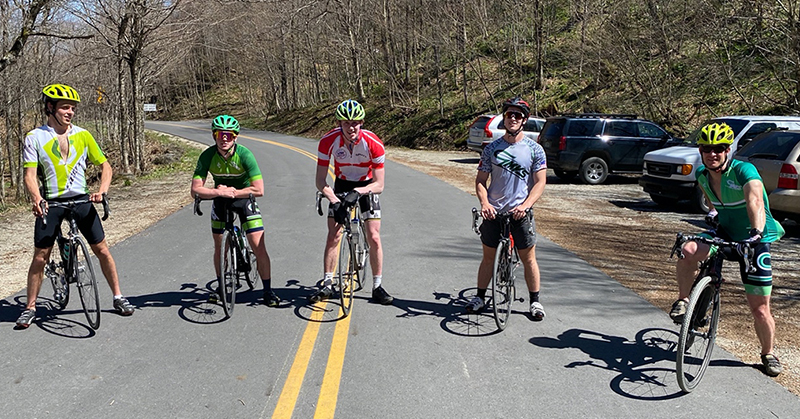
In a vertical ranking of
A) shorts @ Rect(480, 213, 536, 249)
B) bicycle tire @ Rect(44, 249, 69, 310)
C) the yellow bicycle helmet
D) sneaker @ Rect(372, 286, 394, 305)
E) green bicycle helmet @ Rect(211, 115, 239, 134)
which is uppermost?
the yellow bicycle helmet

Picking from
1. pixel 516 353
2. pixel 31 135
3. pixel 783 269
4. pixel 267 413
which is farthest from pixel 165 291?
pixel 783 269

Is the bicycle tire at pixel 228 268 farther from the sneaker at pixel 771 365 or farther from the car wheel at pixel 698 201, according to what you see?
the car wheel at pixel 698 201

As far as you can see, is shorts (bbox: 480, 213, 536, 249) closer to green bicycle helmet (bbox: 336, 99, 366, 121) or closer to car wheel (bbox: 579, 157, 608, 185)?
green bicycle helmet (bbox: 336, 99, 366, 121)

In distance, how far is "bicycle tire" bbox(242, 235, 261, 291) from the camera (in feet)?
20.4

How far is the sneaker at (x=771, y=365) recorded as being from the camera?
4707 millimetres

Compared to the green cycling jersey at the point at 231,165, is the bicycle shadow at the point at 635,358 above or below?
below

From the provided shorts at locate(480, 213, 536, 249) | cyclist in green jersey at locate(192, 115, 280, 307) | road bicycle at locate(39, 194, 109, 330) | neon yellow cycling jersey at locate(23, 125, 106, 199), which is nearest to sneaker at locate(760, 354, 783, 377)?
shorts at locate(480, 213, 536, 249)

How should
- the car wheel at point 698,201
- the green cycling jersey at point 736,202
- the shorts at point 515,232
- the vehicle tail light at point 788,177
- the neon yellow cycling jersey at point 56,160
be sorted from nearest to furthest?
1. the green cycling jersey at point 736,202
2. the neon yellow cycling jersey at point 56,160
3. the shorts at point 515,232
4. the vehicle tail light at point 788,177
5. the car wheel at point 698,201

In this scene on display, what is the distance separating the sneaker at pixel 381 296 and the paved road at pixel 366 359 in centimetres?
11

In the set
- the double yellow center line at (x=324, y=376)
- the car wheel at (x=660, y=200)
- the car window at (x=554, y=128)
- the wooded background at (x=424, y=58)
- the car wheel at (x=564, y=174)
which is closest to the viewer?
the double yellow center line at (x=324, y=376)

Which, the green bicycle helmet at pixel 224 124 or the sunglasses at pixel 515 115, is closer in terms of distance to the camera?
the sunglasses at pixel 515 115

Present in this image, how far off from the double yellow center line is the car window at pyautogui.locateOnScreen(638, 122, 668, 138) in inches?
561

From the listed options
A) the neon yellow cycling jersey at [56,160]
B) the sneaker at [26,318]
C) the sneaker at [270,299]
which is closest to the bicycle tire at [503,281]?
the sneaker at [270,299]

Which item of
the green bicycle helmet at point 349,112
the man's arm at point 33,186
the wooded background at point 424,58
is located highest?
the wooded background at point 424,58
